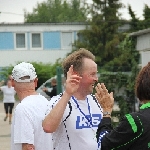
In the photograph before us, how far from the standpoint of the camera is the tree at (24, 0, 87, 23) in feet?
292

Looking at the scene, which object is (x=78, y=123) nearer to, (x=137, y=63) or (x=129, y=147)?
(x=129, y=147)

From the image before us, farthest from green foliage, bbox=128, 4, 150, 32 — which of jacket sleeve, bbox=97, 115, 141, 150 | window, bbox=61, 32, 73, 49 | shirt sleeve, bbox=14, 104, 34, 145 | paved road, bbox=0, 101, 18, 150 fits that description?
jacket sleeve, bbox=97, 115, 141, 150

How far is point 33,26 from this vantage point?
4475 cm

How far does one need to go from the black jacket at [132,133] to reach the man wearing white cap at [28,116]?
1157mm

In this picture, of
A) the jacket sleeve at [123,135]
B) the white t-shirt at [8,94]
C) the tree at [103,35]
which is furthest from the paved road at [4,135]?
the tree at [103,35]

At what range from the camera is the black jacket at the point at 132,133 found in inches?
129

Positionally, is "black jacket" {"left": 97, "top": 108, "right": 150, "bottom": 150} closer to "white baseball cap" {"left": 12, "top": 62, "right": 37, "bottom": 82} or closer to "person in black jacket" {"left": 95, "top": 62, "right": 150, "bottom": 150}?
"person in black jacket" {"left": 95, "top": 62, "right": 150, "bottom": 150}

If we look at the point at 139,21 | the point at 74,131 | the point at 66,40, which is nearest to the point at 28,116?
the point at 74,131

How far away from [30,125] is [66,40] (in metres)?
41.4

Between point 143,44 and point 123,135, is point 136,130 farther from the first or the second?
point 143,44

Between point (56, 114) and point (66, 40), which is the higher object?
point (56, 114)

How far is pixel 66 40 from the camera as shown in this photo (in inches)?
1801

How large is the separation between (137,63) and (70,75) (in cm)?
824

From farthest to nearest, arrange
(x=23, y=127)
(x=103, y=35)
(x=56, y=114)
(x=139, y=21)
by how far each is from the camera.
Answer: (x=139, y=21) < (x=103, y=35) < (x=23, y=127) < (x=56, y=114)
